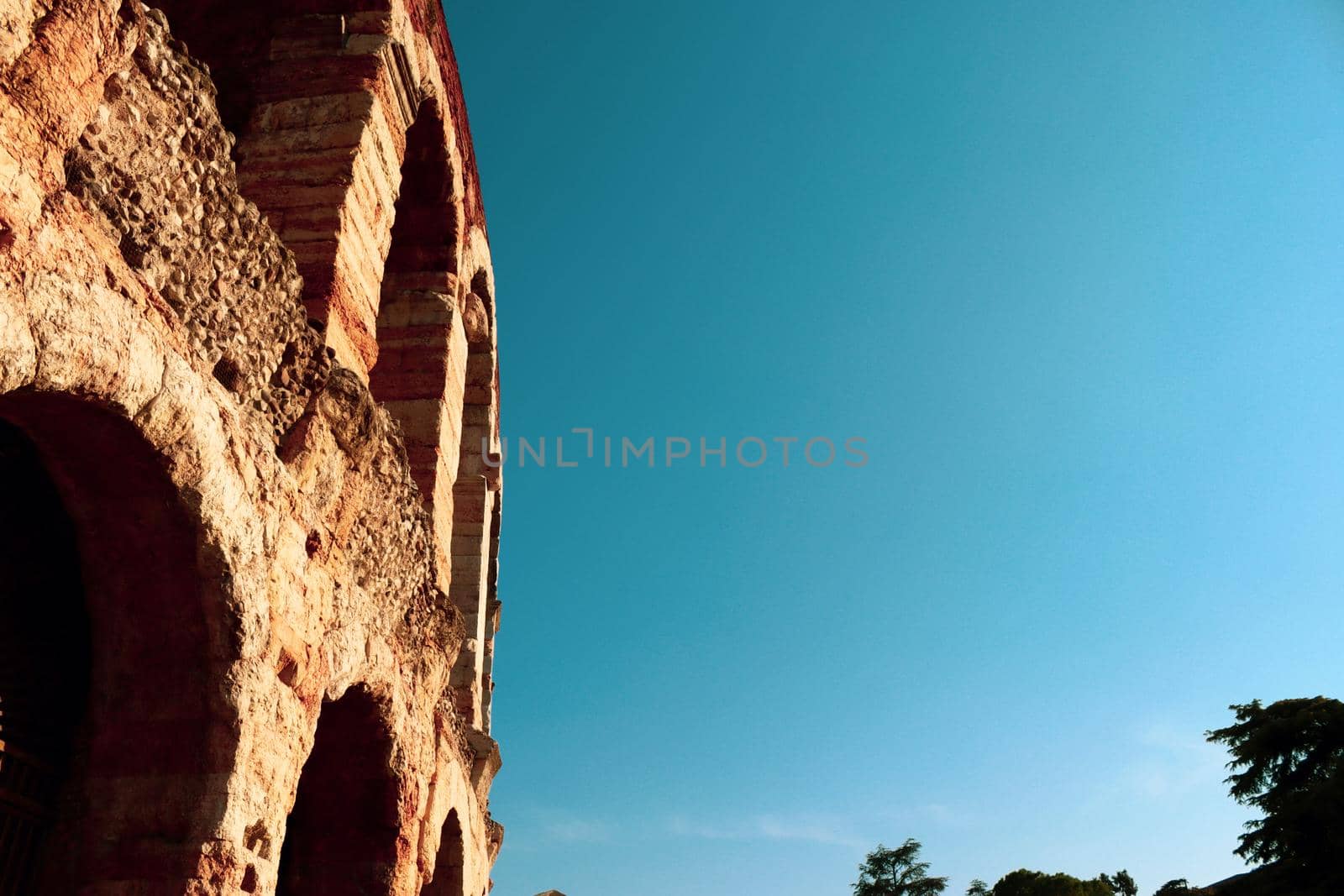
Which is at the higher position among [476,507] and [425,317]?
[425,317]

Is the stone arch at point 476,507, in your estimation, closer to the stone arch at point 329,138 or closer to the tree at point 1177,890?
the stone arch at point 329,138

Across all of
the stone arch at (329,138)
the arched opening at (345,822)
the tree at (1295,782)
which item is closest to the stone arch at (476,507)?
the stone arch at (329,138)

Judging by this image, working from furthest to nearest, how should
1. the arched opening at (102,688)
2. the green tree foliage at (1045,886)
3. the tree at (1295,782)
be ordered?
the green tree foliage at (1045,886)
the tree at (1295,782)
the arched opening at (102,688)

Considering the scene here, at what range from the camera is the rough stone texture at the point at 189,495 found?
2.28 m

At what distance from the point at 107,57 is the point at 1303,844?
16.3 metres

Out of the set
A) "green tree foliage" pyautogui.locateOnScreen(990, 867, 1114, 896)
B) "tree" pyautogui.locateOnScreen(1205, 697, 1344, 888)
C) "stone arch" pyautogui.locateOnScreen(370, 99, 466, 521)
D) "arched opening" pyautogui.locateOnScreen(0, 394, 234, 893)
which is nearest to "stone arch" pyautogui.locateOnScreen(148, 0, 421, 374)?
"stone arch" pyautogui.locateOnScreen(370, 99, 466, 521)

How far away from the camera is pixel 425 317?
6.42m

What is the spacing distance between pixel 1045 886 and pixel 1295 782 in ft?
43.8

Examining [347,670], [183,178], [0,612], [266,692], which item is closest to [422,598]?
[347,670]

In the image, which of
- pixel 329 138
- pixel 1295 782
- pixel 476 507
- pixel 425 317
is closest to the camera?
pixel 329 138

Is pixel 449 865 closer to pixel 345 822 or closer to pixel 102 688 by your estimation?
pixel 345 822

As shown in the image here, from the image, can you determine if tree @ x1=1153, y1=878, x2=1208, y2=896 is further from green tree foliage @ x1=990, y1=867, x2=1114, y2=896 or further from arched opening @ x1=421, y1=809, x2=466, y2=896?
arched opening @ x1=421, y1=809, x2=466, y2=896

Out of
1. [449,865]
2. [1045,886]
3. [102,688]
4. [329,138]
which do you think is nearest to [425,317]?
[329,138]

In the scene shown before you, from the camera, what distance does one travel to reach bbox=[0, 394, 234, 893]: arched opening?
2.69 m
